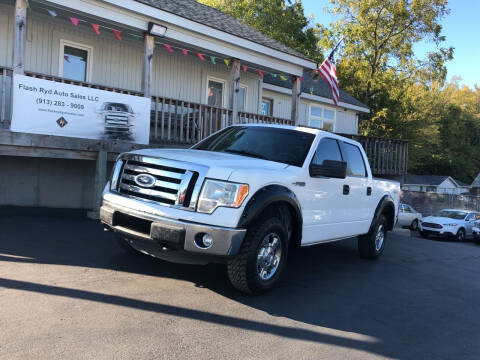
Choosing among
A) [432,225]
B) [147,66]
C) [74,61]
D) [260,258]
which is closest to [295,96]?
[147,66]

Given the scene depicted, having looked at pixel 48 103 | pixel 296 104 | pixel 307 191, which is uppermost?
Answer: pixel 296 104

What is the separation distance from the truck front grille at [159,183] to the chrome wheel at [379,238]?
14.3ft

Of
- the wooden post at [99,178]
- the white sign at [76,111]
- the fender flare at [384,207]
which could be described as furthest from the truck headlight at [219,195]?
the white sign at [76,111]

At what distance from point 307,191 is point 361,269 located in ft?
7.25

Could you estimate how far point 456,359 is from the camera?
12.1 ft

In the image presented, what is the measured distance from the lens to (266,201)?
4465 mm

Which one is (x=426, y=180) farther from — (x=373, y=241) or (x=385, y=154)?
(x=373, y=241)

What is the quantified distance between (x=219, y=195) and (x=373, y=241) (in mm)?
4038

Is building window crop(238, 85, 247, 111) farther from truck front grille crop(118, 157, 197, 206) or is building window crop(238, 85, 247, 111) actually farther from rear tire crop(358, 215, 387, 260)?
truck front grille crop(118, 157, 197, 206)

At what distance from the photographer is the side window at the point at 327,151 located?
18.5 ft

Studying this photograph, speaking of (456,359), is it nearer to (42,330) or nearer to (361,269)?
(361,269)

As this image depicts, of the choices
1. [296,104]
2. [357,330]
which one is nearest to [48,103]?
[357,330]

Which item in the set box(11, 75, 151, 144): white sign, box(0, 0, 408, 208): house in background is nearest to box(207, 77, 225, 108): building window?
box(0, 0, 408, 208): house in background

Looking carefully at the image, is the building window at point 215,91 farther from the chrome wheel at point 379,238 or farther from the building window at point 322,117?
the chrome wheel at point 379,238
